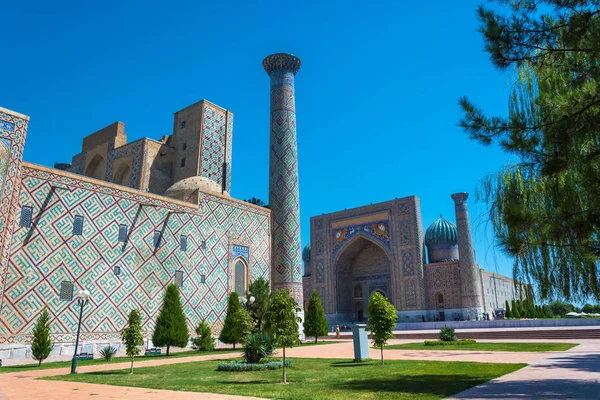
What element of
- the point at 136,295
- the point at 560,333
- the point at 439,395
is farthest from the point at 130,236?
the point at 560,333

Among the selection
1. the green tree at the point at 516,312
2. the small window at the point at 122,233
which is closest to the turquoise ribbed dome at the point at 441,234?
the green tree at the point at 516,312

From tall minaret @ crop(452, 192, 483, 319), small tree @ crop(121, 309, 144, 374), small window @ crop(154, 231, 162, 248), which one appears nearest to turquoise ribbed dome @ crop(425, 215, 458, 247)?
tall minaret @ crop(452, 192, 483, 319)

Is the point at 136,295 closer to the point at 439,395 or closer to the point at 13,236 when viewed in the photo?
the point at 13,236

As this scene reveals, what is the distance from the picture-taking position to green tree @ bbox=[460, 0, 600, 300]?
4.21 meters

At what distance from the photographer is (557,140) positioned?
435 cm

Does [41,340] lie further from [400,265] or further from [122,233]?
[400,265]

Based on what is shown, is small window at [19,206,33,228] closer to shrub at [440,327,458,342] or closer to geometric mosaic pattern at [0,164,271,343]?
geometric mosaic pattern at [0,164,271,343]

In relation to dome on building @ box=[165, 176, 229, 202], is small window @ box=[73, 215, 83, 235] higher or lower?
lower

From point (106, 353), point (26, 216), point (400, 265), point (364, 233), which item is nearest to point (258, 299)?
point (106, 353)

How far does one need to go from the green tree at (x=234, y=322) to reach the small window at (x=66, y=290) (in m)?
4.90

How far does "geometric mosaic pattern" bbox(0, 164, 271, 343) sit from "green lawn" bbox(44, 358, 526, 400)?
402cm

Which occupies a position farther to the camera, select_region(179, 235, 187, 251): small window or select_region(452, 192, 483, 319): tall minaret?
select_region(452, 192, 483, 319): tall minaret

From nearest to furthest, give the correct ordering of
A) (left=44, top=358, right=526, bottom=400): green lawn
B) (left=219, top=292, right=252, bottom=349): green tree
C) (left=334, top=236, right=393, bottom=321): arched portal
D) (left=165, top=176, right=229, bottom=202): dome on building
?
(left=44, top=358, right=526, bottom=400): green lawn < (left=219, top=292, right=252, bottom=349): green tree < (left=165, top=176, right=229, bottom=202): dome on building < (left=334, top=236, right=393, bottom=321): arched portal

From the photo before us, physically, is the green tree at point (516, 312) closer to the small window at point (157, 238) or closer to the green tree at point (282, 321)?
the small window at point (157, 238)
